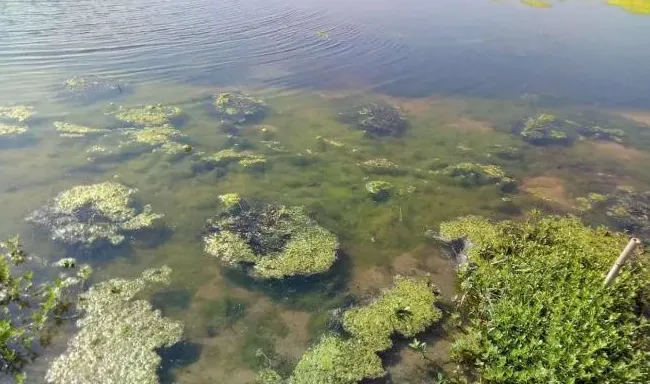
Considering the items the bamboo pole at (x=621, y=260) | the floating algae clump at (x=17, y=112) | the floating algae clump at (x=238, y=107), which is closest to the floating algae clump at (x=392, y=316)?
the bamboo pole at (x=621, y=260)

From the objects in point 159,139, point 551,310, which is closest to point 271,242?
point 551,310

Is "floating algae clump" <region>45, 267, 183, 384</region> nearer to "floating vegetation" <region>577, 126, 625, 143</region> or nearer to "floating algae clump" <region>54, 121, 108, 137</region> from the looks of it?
"floating algae clump" <region>54, 121, 108, 137</region>

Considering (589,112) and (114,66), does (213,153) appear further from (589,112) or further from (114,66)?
(589,112)

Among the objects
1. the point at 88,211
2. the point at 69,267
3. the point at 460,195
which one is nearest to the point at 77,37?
the point at 88,211

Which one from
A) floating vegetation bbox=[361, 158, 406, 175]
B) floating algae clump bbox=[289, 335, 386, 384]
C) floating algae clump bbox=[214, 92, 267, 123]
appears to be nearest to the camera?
floating algae clump bbox=[289, 335, 386, 384]

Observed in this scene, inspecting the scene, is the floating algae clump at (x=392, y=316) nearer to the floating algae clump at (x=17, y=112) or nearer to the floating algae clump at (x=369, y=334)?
the floating algae clump at (x=369, y=334)

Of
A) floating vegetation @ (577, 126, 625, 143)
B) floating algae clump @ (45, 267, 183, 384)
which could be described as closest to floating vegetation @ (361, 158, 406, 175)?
floating algae clump @ (45, 267, 183, 384)

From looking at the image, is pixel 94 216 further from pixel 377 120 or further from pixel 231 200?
pixel 377 120
